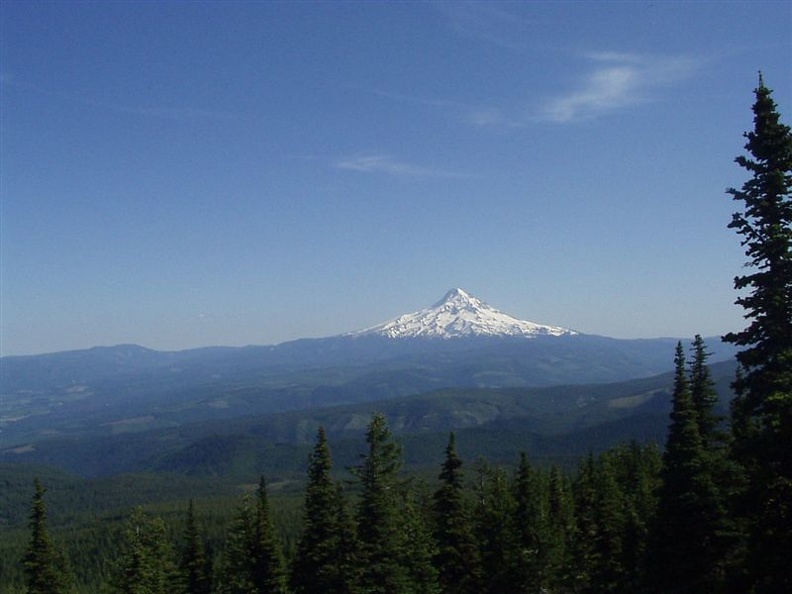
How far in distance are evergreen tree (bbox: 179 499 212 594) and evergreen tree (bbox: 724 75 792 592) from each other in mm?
38376

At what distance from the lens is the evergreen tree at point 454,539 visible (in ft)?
134

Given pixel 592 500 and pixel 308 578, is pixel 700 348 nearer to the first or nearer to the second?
pixel 592 500

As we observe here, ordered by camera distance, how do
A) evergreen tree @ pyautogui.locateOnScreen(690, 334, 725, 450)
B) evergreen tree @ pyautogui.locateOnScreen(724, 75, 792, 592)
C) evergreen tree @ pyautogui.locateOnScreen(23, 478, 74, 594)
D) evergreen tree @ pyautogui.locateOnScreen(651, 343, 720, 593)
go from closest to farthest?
evergreen tree @ pyautogui.locateOnScreen(724, 75, 792, 592) → evergreen tree @ pyautogui.locateOnScreen(651, 343, 720, 593) → evergreen tree @ pyautogui.locateOnScreen(690, 334, 725, 450) → evergreen tree @ pyautogui.locateOnScreen(23, 478, 74, 594)

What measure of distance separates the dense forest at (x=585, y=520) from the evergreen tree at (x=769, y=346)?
0.04 metres

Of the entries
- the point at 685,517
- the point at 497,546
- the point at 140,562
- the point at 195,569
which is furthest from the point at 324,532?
the point at 685,517

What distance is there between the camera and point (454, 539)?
4159 centimetres

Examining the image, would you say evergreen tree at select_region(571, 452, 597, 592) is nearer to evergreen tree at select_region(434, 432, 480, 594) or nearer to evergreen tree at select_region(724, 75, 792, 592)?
evergreen tree at select_region(434, 432, 480, 594)

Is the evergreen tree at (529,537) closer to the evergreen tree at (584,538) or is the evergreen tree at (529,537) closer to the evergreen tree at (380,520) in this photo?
the evergreen tree at (584,538)

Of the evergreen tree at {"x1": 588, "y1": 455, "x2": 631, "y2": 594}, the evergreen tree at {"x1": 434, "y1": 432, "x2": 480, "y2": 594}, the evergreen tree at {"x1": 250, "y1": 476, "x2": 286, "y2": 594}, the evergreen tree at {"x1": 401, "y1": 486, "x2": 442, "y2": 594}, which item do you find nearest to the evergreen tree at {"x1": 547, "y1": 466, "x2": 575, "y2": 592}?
the evergreen tree at {"x1": 588, "y1": 455, "x2": 631, "y2": 594}

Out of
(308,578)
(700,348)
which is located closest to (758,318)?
(700,348)

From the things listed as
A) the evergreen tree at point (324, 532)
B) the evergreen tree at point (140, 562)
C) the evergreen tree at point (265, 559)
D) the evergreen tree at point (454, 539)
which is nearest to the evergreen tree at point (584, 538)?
the evergreen tree at point (454, 539)

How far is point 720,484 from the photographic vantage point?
88.3 feet

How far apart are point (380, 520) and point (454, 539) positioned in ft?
30.0

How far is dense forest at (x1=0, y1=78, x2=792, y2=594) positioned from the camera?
735 inches
